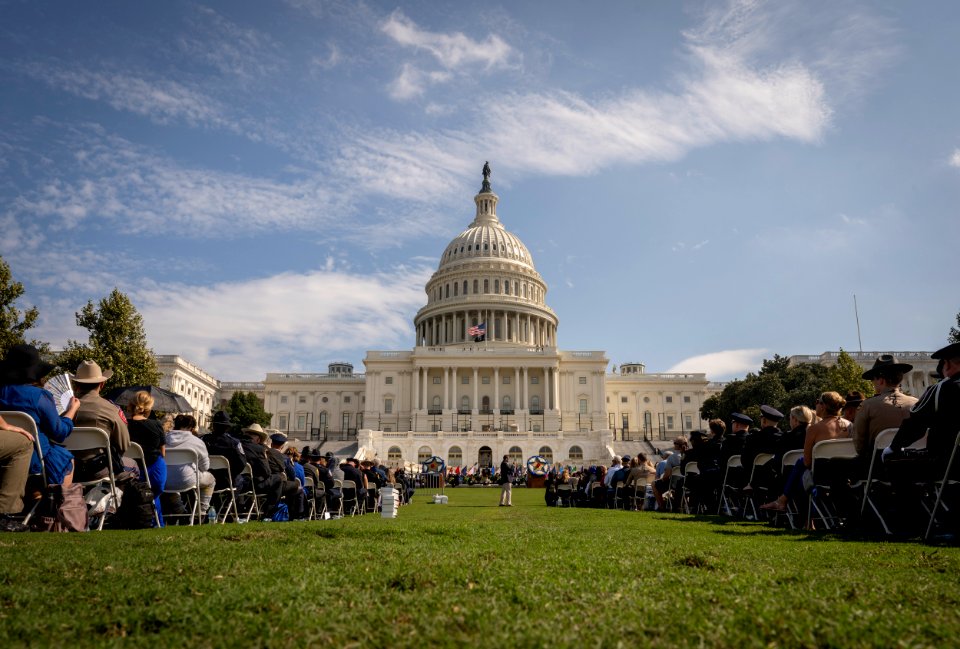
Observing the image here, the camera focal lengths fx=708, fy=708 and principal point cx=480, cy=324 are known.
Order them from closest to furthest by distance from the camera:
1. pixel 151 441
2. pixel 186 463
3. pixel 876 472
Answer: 1. pixel 876 472
2. pixel 151 441
3. pixel 186 463

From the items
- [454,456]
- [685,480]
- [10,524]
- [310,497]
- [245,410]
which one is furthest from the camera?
[245,410]

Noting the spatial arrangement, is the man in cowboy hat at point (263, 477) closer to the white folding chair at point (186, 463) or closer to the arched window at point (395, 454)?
the white folding chair at point (186, 463)

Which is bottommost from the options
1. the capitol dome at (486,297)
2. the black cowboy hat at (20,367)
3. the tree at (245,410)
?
the black cowboy hat at (20,367)

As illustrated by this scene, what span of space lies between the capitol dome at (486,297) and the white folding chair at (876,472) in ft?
310

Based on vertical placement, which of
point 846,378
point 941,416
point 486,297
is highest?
point 486,297

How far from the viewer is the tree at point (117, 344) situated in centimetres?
4006

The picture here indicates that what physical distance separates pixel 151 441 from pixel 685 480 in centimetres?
1081

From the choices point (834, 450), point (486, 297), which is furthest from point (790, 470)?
point (486, 297)

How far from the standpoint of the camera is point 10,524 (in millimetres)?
7602

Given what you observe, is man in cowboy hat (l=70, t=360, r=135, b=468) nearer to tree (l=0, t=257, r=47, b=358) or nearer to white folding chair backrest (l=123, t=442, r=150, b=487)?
white folding chair backrest (l=123, t=442, r=150, b=487)

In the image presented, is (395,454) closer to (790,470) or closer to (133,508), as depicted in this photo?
(790,470)

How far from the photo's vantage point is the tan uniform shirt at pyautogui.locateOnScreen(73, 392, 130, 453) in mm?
8828

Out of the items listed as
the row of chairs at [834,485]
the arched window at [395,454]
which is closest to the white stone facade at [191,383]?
the arched window at [395,454]

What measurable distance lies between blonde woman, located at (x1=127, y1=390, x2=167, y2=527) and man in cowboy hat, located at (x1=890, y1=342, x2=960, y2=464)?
362 inches
